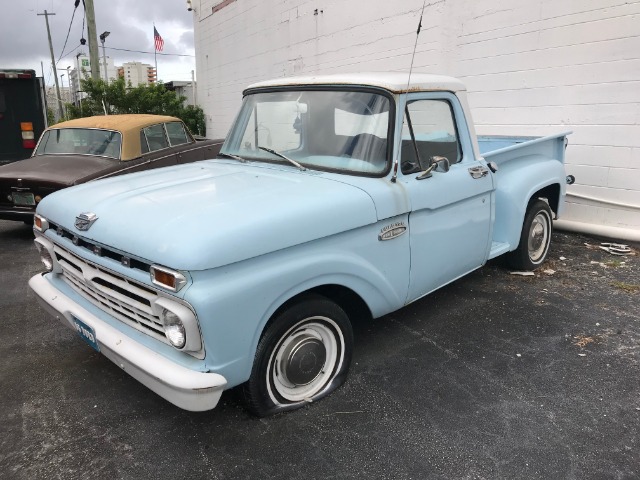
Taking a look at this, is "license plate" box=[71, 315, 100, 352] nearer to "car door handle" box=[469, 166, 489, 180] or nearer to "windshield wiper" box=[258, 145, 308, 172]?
"windshield wiper" box=[258, 145, 308, 172]

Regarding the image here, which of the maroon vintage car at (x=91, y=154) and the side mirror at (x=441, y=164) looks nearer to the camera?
the side mirror at (x=441, y=164)

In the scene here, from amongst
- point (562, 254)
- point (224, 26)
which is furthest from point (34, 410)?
point (224, 26)

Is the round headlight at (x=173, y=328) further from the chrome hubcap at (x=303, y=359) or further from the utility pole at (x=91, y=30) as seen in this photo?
the utility pole at (x=91, y=30)

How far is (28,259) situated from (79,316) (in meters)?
3.81

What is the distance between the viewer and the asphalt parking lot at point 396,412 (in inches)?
100

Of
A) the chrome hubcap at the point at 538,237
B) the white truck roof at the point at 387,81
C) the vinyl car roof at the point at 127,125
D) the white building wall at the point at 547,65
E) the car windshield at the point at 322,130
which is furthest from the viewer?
the vinyl car roof at the point at 127,125

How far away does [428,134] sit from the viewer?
146 inches

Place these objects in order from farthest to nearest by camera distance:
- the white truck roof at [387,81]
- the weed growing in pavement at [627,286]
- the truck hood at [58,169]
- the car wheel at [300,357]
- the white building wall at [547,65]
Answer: the truck hood at [58,169] < the white building wall at [547,65] < the weed growing in pavement at [627,286] < the white truck roof at [387,81] < the car wheel at [300,357]

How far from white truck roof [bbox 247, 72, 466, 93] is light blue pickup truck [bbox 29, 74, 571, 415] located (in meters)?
0.01

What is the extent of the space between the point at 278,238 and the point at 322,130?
48.9 inches

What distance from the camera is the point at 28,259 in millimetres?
6062

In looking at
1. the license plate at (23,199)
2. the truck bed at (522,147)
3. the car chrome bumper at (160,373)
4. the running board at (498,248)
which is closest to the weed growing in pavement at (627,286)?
the running board at (498,248)

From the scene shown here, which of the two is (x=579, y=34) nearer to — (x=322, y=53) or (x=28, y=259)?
(x=322, y=53)

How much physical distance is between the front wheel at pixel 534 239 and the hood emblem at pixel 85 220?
383cm
